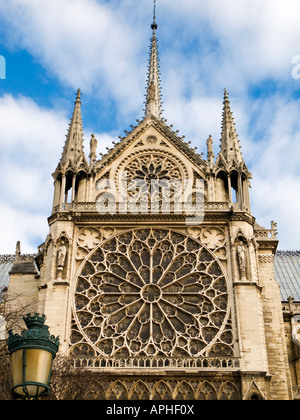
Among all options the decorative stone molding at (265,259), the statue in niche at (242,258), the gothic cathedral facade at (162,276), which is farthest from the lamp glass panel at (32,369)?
the decorative stone molding at (265,259)

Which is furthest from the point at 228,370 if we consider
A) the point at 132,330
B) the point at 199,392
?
the point at 132,330

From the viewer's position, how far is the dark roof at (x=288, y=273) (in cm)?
3716

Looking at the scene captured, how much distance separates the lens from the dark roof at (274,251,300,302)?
37.2m

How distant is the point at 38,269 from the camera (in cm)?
3030

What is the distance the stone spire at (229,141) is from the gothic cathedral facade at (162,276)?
67mm

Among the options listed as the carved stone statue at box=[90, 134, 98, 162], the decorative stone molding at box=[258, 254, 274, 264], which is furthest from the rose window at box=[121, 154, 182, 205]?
the decorative stone molding at box=[258, 254, 274, 264]

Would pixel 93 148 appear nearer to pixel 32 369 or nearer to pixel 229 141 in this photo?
pixel 229 141

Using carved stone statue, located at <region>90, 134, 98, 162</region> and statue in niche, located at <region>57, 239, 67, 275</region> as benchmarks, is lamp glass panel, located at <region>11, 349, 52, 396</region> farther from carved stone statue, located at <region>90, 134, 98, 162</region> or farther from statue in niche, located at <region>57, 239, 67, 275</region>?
carved stone statue, located at <region>90, 134, 98, 162</region>

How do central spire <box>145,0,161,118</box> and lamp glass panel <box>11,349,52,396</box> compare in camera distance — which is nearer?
lamp glass panel <box>11,349,52,396</box>

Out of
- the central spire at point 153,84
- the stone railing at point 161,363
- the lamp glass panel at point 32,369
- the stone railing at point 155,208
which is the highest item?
the central spire at point 153,84

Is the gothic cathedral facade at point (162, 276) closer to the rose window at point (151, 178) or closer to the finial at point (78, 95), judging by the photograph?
the rose window at point (151, 178)

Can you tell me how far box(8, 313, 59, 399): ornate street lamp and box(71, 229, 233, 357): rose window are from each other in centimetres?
1612

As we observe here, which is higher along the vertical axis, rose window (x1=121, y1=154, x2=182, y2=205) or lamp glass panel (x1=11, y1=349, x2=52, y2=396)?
rose window (x1=121, y1=154, x2=182, y2=205)
